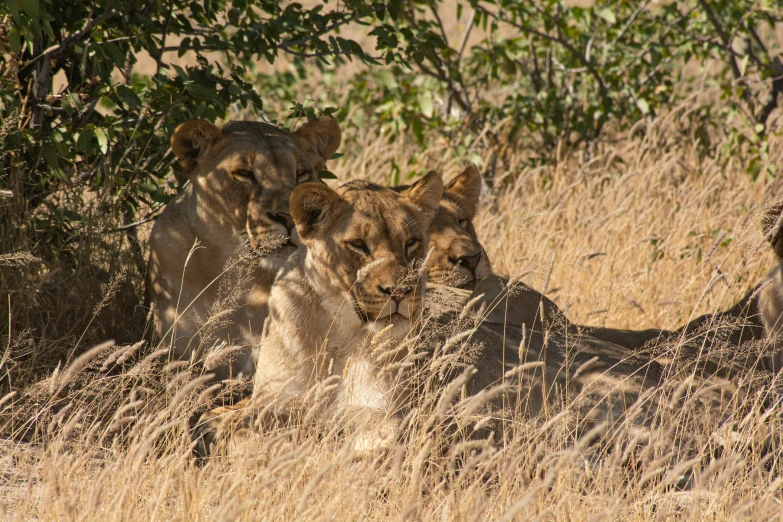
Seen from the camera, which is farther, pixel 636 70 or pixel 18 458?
pixel 636 70

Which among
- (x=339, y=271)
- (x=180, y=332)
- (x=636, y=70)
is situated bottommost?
(x=180, y=332)

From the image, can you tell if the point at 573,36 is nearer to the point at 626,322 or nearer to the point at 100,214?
the point at 626,322

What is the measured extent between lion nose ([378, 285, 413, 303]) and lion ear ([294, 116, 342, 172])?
150 cm

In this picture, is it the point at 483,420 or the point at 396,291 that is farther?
the point at 396,291

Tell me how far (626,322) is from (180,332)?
8.91ft

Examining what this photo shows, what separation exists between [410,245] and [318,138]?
1.42 metres

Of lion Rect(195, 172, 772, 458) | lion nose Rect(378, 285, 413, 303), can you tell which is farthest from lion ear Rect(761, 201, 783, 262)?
lion nose Rect(378, 285, 413, 303)

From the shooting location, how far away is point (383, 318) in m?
3.60

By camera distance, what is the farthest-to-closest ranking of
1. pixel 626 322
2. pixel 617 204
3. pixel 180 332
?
pixel 617 204
pixel 626 322
pixel 180 332

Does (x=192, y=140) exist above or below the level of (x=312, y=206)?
above

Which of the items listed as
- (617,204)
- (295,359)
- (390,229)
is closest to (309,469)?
(295,359)

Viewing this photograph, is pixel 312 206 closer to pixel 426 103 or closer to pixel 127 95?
pixel 127 95

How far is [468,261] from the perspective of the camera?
4.79 meters

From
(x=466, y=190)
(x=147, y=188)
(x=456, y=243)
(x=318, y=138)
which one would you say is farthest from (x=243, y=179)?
(x=466, y=190)
